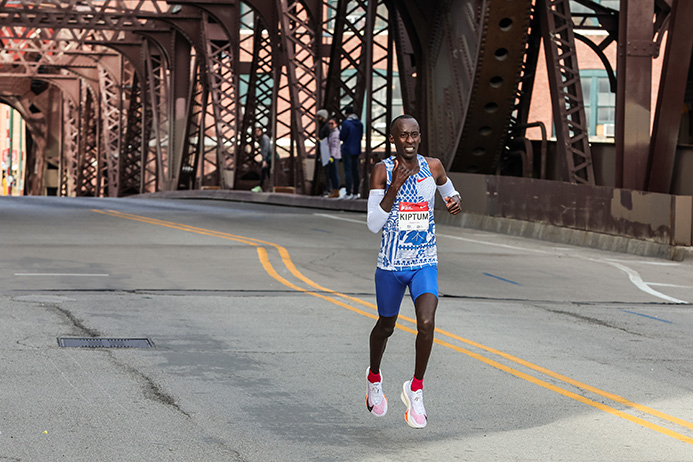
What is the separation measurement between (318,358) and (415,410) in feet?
7.69

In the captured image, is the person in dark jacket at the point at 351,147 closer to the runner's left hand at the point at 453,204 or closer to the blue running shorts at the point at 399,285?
the runner's left hand at the point at 453,204

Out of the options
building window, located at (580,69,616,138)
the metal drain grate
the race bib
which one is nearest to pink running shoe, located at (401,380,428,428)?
the race bib

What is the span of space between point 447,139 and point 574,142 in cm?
419

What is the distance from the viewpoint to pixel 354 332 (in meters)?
10.3

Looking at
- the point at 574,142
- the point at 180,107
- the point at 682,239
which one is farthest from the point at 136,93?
A: the point at 682,239

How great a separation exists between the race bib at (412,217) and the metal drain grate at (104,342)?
3143 millimetres

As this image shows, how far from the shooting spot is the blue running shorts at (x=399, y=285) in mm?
6918

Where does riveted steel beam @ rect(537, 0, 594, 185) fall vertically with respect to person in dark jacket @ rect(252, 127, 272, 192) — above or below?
Result: above

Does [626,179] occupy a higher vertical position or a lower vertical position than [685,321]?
higher

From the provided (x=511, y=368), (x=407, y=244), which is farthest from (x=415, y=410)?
(x=511, y=368)

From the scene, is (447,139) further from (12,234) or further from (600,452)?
(600,452)

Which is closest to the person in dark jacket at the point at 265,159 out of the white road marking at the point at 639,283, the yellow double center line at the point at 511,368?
the yellow double center line at the point at 511,368

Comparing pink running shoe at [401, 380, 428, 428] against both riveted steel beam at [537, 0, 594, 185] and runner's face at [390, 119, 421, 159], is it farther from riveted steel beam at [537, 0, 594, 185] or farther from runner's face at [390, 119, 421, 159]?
riveted steel beam at [537, 0, 594, 185]

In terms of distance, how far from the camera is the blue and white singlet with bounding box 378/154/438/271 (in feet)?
22.7
